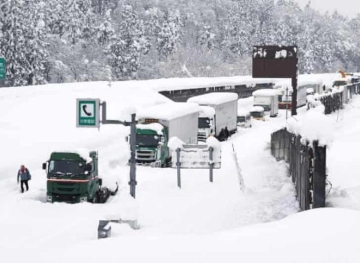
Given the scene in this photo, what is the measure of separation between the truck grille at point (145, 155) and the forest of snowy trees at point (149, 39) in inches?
1680

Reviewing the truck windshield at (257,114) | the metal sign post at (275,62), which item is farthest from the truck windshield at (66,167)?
the truck windshield at (257,114)

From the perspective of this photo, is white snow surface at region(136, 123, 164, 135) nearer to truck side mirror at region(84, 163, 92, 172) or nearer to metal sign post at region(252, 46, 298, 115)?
truck side mirror at region(84, 163, 92, 172)

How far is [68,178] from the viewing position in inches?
802

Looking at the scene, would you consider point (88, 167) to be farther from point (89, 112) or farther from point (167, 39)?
point (167, 39)

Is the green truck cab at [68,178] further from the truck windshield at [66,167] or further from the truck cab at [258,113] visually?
the truck cab at [258,113]

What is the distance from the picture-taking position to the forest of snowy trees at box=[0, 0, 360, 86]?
69.8m

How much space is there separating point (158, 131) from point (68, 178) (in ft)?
32.8

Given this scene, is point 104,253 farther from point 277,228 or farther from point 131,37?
point 131,37

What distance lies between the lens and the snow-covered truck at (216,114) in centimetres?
4059

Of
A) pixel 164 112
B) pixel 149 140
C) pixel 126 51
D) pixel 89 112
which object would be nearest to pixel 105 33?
pixel 126 51

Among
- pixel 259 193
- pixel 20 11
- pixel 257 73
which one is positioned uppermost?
pixel 20 11

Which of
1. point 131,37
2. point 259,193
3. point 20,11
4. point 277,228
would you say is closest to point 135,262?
point 277,228

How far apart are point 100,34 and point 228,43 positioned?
192 feet

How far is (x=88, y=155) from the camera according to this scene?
21.0 metres
